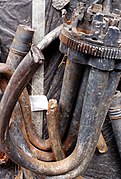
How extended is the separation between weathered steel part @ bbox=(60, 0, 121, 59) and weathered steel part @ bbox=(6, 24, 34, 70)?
0.13 metres

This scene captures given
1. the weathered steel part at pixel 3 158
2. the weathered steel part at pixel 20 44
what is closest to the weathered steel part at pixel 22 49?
the weathered steel part at pixel 20 44

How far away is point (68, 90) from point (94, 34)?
0.14 meters

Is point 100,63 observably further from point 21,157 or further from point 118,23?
point 21,157

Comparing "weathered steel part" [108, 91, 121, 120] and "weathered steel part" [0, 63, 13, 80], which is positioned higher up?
"weathered steel part" [0, 63, 13, 80]

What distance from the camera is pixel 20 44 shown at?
668 mm

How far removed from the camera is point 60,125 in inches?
26.6

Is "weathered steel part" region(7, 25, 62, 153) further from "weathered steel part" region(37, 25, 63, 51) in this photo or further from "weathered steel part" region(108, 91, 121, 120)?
"weathered steel part" region(108, 91, 121, 120)

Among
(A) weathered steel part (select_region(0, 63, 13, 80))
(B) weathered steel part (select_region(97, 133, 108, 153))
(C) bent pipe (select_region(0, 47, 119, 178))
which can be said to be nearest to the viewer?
(C) bent pipe (select_region(0, 47, 119, 178))

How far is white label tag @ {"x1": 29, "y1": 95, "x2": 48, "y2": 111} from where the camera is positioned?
2.42 ft

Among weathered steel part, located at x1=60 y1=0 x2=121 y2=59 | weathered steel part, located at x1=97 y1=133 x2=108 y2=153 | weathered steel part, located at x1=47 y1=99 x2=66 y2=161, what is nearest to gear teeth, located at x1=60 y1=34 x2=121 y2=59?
weathered steel part, located at x1=60 y1=0 x2=121 y2=59

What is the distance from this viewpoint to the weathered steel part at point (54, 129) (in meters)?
0.62

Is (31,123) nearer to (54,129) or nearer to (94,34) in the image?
(54,129)

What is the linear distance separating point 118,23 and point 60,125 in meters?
0.25

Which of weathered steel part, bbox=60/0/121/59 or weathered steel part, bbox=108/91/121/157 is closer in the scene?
weathered steel part, bbox=60/0/121/59
